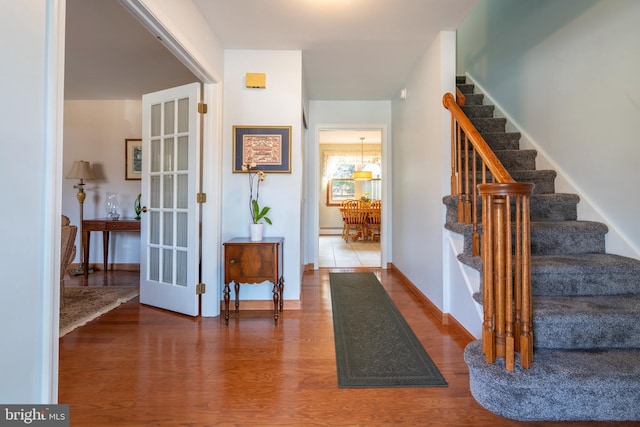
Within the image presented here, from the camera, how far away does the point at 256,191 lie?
9.09ft

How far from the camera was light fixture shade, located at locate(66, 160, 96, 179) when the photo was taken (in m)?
4.00

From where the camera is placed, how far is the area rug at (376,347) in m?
1.65

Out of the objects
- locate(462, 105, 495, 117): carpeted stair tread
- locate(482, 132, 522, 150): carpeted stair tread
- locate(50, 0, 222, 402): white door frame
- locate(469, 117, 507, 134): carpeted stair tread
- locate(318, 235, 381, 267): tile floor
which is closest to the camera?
locate(50, 0, 222, 402): white door frame

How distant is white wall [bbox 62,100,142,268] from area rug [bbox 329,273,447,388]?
329 centimetres


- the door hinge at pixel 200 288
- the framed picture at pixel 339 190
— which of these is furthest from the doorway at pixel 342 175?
the door hinge at pixel 200 288

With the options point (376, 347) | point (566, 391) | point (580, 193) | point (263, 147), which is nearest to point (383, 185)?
point (263, 147)

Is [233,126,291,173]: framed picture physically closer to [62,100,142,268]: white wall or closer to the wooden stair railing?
the wooden stair railing

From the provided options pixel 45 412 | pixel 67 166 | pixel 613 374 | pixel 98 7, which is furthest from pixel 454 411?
pixel 67 166

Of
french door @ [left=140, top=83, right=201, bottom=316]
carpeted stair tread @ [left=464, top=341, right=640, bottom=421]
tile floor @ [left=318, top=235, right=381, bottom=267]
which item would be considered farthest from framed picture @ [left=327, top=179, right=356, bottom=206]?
carpeted stair tread @ [left=464, top=341, right=640, bottom=421]

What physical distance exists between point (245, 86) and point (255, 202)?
1.08 m

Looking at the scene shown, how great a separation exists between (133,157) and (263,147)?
107 inches

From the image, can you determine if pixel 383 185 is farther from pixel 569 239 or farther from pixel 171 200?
pixel 171 200

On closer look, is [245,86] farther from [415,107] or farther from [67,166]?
[67,166]

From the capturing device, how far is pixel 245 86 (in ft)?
9.03
